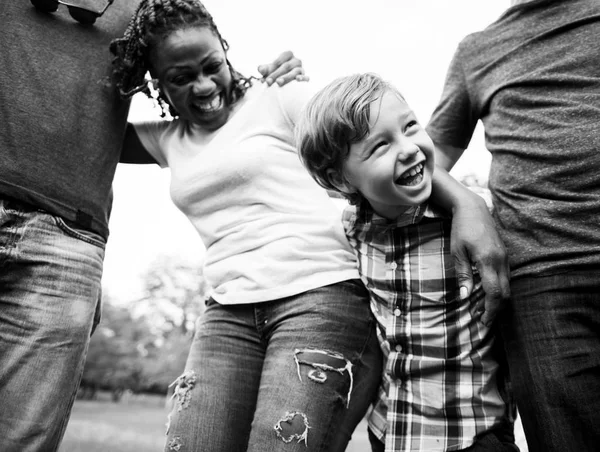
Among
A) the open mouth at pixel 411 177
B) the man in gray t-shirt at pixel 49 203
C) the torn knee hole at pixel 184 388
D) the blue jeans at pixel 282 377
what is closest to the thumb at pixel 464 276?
the open mouth at pixel 411 177

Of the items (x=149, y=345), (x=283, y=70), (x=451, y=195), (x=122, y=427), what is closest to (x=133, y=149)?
(x=283, y=70)

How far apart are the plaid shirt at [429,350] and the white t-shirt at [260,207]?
0.21 m

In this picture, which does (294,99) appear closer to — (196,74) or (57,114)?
(196,74)

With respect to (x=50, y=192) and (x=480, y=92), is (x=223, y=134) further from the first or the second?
(x=480, y=92)

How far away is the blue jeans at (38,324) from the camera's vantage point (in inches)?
82.7

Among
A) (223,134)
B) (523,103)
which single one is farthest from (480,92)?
(223,134)

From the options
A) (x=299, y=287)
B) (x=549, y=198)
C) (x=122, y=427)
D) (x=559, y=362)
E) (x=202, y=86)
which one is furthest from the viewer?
(x=122, y=427)

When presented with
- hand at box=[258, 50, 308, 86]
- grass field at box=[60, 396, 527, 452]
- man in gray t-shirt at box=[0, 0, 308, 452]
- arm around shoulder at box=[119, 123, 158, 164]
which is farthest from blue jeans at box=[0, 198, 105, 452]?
grass field at box=[60, 396, 527, 452]

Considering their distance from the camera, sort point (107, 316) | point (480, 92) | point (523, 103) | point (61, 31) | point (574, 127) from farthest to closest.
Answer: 1. point (107, 316)
2. point (61, 31)
3. point (480, 92)
4. point (523, 103)
5. point (574, 127)

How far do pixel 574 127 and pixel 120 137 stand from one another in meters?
1.60

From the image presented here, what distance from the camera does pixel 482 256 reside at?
1835 mm

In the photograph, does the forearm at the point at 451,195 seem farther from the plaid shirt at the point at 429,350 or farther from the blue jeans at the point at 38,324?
the blue jeans at the point at 38,324

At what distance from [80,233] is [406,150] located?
1171 millimetres

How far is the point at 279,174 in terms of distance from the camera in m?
2.26
